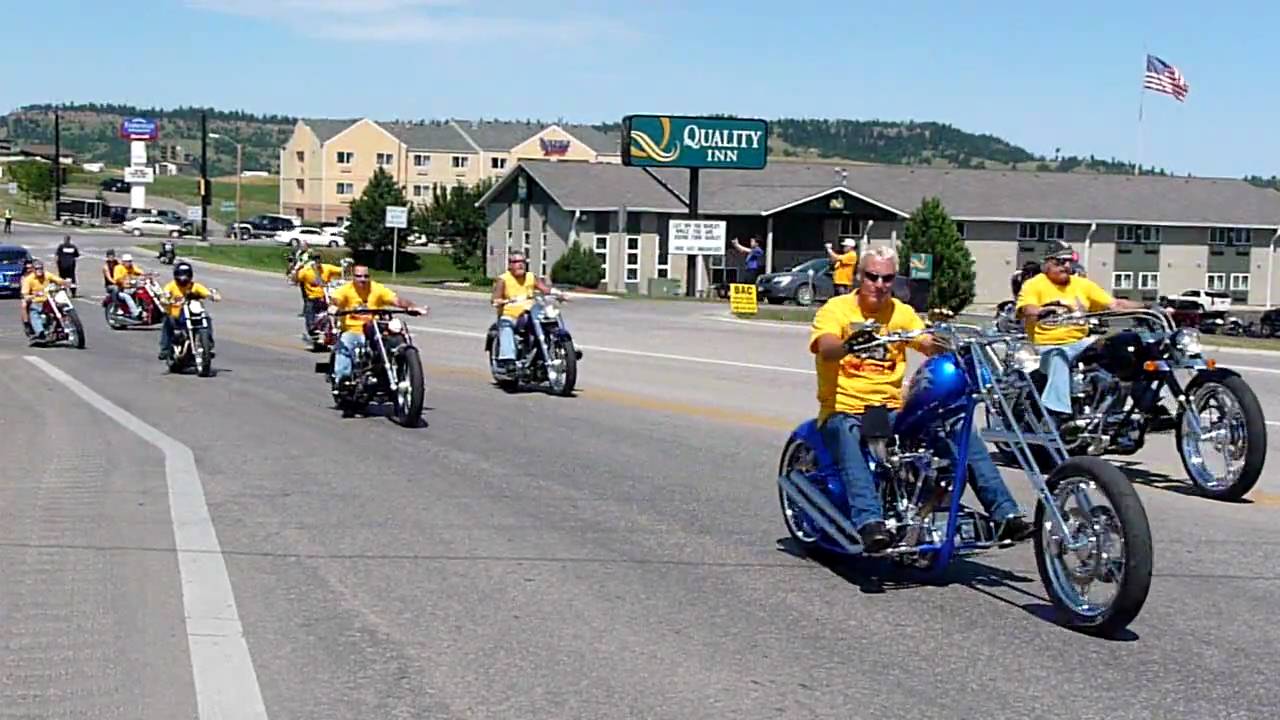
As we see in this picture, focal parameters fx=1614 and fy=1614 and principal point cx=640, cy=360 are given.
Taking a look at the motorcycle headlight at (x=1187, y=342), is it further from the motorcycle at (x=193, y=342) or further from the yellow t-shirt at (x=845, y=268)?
the motorcycle at (x=193, y=342)

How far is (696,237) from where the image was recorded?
51.2 meters

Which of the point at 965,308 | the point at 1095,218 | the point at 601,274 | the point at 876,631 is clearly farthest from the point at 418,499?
the point at 1095,218

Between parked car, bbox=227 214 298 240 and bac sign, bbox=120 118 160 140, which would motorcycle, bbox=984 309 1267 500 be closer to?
parked car, bbox=227 214 298 240

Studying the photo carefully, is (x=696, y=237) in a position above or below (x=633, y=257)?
above

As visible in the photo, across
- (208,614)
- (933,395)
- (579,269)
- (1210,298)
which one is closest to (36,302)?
(208,614)

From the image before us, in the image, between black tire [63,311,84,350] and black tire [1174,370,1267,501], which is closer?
black tire [1174,370,1267,501]

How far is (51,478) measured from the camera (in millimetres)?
12039

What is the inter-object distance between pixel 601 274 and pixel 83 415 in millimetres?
48260

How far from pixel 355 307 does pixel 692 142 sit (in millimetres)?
42289

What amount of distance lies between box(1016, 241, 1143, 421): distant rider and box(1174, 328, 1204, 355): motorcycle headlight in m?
0.53

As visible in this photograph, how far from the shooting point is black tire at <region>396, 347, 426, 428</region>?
1529 cm

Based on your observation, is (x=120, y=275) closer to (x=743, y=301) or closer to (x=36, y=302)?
(x=36, y=302)

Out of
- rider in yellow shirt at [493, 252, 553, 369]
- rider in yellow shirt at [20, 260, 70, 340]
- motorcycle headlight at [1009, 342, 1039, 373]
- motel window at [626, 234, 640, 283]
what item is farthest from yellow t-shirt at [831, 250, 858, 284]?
motel window at [626, 234, 640, 283]

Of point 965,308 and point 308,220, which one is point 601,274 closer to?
point 965,308
